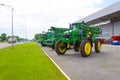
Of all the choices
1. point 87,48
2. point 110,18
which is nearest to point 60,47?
point 87,48

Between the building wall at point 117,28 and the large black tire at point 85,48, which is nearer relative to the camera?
the large black tire at point 85,48

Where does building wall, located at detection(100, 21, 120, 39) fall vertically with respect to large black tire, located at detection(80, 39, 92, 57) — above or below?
above

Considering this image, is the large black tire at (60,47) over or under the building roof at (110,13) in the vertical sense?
under

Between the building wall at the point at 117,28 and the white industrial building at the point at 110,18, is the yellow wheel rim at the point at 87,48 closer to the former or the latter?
the white industrial building at the point at 110,18

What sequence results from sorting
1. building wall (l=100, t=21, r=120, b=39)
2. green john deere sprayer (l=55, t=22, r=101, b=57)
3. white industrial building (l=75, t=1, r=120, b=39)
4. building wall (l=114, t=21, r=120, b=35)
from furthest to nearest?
building wall (l=100, t=21, r=120, b=39) < building wall (l=114, t=21, r=120, b=35) < white industrial building (l=75, t=1, r=120, b=39) < green john deere sprayer (l=55, t=22, r=101, b=57)

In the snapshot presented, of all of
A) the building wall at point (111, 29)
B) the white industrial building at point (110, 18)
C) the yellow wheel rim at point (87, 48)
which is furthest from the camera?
the building wall at point (111, 29)

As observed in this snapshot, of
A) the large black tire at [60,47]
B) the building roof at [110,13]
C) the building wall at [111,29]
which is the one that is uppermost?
the building roof at [110,13]

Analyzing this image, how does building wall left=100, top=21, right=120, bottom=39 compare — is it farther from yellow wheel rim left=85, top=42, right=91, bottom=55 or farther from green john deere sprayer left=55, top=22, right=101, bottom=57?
yellow wheel rim left=85, top=42, right=91, bottom=55

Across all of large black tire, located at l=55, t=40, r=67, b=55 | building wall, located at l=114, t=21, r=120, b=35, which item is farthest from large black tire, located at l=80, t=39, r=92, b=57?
building wall, located at l=114, t=21, r=120, b=35

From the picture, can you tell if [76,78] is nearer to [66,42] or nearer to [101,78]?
[101,78]

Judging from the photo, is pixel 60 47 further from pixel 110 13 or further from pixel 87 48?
pixel 110 13

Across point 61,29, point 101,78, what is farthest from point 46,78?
point 61,29

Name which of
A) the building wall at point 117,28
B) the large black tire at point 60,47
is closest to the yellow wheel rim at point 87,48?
the large black tire at point 60,47

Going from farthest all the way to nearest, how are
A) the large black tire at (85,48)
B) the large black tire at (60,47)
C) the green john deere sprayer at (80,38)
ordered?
the large black tire at (60,47) → the green john deere sprayer at (80,38) → the large black tire at (85,48)
